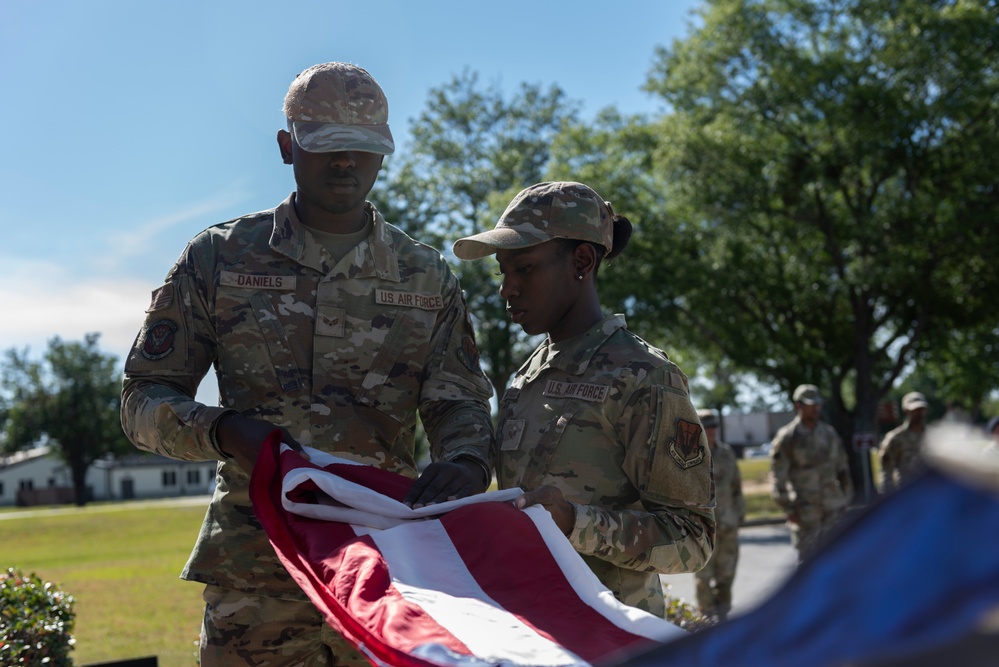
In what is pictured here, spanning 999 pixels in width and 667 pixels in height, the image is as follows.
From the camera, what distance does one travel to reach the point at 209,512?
3.33 m

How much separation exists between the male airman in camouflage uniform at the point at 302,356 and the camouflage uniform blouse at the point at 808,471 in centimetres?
1007

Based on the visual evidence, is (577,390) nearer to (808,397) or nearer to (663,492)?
(663,492)

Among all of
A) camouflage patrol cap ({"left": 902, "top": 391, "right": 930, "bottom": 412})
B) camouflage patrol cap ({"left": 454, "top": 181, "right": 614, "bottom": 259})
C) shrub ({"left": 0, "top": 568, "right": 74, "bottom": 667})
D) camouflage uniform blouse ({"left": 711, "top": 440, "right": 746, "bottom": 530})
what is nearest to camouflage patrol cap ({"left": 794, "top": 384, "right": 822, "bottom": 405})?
camouflage uniform blouse ({"left": 711, "top": 440, "right": 746, "bottom": 530})

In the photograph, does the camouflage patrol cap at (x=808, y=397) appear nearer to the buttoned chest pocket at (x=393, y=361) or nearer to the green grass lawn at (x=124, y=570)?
the green grass lawn at (x=124, y=570)

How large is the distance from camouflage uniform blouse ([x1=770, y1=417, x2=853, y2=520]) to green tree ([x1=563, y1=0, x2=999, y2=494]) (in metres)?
11.1

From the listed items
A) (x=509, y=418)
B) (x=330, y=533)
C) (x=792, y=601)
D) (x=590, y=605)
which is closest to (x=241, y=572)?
(x=330, y=533)

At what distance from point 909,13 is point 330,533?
24340 millimetres

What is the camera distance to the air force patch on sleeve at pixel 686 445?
9.48 feet

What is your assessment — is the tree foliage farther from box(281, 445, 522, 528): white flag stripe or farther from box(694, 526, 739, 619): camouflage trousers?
box(281, 445, 522, 528): white flag stripe

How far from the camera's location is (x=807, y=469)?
41.9 feet

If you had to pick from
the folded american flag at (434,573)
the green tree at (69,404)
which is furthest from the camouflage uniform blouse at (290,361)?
the green tree at (69,404)

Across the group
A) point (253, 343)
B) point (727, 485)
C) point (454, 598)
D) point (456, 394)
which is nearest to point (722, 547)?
point (727, 485)

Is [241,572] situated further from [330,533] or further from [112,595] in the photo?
[112,595]

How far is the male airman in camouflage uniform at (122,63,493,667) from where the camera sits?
10.3 feet
